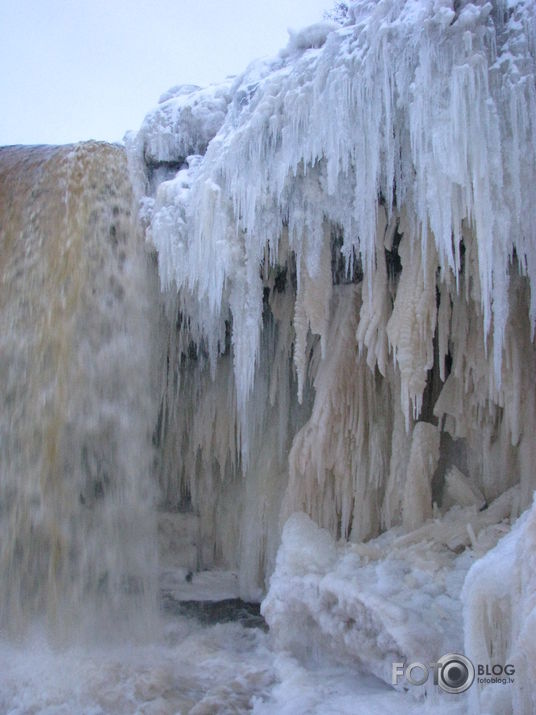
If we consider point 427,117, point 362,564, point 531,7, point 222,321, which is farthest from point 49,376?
point 531,7

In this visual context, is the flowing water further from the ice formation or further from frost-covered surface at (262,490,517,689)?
frost-covered surface at (262,490,517,689)

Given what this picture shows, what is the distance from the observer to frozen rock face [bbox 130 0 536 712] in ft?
12.6

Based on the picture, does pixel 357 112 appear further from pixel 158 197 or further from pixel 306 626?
pixel 306 626

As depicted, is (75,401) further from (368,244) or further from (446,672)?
(446,672)

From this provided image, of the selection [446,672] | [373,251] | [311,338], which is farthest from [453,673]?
[311,338]

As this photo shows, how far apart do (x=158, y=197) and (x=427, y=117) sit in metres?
2.26

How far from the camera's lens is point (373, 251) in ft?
14.2

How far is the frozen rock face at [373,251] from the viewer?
12.6 feet

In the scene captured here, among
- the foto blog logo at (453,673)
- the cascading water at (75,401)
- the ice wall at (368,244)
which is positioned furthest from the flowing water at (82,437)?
the foto blog logo at (453,673)

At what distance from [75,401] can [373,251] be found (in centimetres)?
258

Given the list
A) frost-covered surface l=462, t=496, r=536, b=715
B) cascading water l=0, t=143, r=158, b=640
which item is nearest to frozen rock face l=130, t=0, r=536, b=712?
cascading water l=0, t=143, r=158, b=640

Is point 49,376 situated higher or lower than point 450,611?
higher

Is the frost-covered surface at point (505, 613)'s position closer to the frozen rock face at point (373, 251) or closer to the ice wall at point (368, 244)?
the frozen rock face at point (373, 251)

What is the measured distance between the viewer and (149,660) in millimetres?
4641
